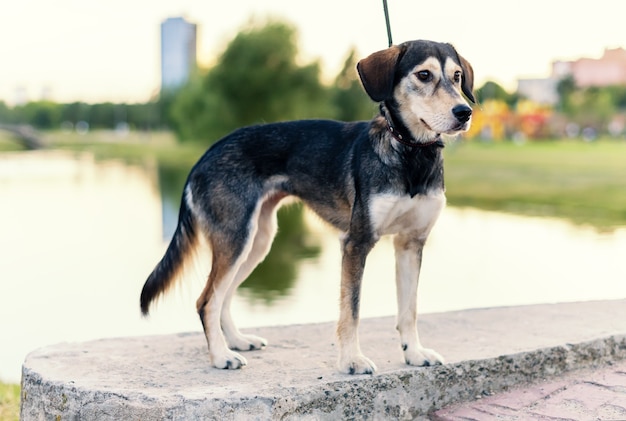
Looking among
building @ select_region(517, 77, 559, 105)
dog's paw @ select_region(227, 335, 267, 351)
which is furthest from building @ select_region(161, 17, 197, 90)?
dog's paw @ select_region(227, 335, 267, 351)

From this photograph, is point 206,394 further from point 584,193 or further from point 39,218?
point 584,193

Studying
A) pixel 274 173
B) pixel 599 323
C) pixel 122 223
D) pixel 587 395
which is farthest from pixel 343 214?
pixel 122 223

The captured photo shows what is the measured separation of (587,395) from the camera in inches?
218

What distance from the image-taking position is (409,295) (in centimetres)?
546

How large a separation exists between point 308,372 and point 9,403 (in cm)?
329

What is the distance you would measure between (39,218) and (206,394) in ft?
72.2

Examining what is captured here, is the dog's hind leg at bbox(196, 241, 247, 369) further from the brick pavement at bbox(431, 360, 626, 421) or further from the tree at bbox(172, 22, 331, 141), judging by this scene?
the tree at bbox(172, 22, 331, 141)

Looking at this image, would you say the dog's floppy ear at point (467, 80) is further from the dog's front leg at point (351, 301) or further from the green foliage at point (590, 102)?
the green foliage at point (590, 102)

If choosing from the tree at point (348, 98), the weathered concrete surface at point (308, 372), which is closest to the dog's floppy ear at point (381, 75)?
the weathered concrete surface at point (308, 372)

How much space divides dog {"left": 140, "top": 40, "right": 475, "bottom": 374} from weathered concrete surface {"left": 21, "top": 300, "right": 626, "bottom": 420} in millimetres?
188

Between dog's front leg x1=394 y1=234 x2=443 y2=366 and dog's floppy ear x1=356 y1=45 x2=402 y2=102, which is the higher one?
dog's floppy ear x1=356 y1=45 x2=402 y2=102

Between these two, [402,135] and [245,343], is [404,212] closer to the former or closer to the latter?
[402,135]

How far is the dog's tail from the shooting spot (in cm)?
577

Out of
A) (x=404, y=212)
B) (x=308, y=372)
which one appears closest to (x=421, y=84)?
(x=404, y=212)
